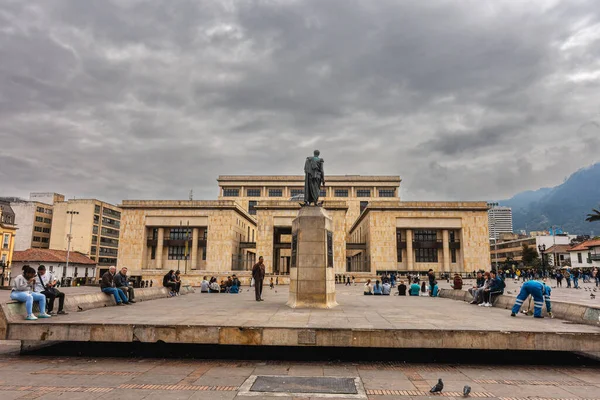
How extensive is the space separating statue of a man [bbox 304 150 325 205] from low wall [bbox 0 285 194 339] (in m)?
7.38

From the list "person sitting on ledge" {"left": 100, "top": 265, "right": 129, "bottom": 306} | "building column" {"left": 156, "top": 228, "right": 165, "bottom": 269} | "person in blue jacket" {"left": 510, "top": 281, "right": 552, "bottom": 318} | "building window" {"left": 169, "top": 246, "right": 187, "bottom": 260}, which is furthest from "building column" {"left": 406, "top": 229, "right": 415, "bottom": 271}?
"person sitting on ledge" {"left": 100, "top": 265, "right": 129, "bottom": 306}

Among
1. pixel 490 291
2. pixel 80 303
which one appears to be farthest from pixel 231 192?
pixel 80 303

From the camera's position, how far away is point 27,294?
873cm

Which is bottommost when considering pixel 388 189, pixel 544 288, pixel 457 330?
pixel 457 330

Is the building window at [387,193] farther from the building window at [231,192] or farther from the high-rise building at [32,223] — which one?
the high-rise building at [32,223]

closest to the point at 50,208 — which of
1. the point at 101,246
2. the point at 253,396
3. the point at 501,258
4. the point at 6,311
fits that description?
the point at 101,246

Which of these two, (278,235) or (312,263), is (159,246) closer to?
(278,235)

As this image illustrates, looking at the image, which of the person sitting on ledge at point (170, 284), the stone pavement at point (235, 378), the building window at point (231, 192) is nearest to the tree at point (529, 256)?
the building window at point (231, 192)

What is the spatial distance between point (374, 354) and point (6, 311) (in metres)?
7.72

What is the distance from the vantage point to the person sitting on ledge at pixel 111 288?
1323 cm

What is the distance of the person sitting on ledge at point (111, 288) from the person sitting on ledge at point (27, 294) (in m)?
3.87

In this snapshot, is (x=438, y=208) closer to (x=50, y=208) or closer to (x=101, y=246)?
(x=101, y=246)

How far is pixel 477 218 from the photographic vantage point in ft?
193

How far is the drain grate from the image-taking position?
595cm
